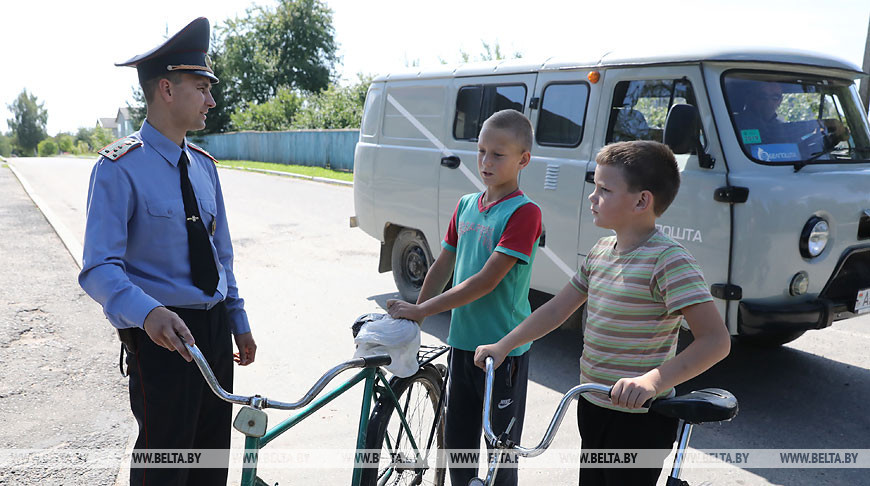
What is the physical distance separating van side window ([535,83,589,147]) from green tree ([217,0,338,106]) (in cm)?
5233

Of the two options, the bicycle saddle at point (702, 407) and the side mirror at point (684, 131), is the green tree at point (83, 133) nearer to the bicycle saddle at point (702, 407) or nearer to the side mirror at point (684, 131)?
the side mirror at point (684, 131)

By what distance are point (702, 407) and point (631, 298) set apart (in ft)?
1.68

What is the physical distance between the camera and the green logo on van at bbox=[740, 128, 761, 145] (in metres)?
4.46

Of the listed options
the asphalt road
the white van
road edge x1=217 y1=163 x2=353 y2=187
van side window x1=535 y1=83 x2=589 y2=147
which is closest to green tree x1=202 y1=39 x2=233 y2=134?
road edge x1=217 y1=163 x2=353 y2=187

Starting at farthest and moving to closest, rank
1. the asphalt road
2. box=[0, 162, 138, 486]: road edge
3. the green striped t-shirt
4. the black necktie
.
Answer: the asphalt road, box=[0, 162, 138, 486]: road edge, the black necktie, the green striped t-shirt

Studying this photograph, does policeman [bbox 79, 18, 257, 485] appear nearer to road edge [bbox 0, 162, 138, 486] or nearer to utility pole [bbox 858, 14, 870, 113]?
road edge [bbox 0, 162, 138, 486]

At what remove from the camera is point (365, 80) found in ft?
111

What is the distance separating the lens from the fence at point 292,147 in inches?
1068

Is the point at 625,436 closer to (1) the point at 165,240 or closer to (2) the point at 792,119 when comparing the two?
(1) the point at 165,240

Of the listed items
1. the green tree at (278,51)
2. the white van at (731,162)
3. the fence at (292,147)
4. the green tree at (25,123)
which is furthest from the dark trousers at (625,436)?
the green tree at (25,123)

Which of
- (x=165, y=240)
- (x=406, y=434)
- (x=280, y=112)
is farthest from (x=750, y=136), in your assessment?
(x=280, y=112)

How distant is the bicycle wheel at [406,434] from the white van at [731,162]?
2198 millimetres

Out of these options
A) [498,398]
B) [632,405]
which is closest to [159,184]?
[498,398]

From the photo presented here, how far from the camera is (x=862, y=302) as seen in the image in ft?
14.7
